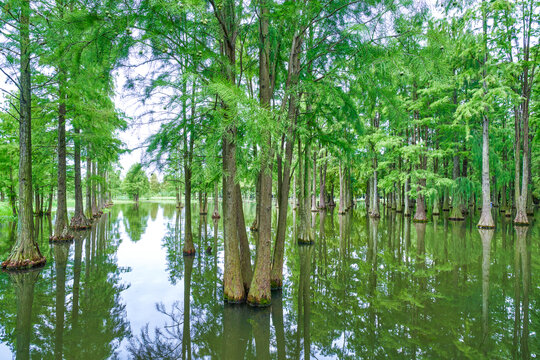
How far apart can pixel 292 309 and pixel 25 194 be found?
9.04 metres

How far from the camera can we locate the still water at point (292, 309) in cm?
472

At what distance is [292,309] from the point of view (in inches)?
253

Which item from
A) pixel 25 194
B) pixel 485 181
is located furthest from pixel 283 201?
pixel 485 181

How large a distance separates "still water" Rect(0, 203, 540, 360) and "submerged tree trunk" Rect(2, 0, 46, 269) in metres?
0.70

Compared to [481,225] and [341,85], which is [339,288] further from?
[481,225]

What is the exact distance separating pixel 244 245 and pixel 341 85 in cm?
444

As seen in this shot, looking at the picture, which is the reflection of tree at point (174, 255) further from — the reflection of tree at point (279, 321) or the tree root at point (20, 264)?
the tree root at point (20, 264)

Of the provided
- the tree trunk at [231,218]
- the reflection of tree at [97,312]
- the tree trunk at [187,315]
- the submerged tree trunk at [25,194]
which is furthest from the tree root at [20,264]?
the tree trunk at [231,218]

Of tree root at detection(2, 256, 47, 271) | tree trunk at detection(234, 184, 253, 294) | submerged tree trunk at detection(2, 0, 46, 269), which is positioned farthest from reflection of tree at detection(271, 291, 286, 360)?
submerged tree trunk at detection(2, 0, 46, 269)

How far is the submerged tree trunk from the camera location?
9.21m

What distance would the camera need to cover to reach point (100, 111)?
13141 millimetres

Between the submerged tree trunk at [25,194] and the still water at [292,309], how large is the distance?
70 cm

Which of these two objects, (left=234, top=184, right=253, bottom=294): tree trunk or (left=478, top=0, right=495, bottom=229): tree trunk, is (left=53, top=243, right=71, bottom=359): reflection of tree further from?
(left=478, top=0, right=495, bottom=229): tree trunk

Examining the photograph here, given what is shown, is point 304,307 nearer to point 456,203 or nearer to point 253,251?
point 253,251
